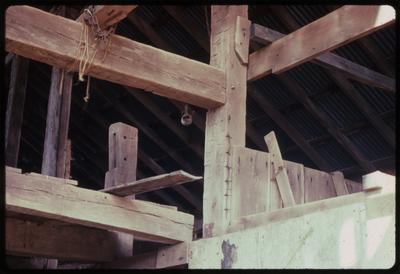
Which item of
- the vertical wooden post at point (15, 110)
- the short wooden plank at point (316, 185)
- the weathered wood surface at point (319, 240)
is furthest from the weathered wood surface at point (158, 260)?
the vertical wooden post at point (15, 110)

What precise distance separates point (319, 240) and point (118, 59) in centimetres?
175

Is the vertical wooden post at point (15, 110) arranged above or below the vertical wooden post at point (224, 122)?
above

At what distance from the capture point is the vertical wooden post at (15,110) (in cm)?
851

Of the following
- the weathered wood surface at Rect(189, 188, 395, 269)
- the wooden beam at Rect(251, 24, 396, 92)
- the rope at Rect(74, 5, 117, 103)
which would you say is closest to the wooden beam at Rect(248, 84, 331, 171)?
the wooden beam at Rect(251, 24, 396, 92)

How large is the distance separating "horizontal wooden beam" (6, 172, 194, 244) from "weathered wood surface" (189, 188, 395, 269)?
34 cm

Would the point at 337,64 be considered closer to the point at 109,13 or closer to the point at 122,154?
the point at 122,154

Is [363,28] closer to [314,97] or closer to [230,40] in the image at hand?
[230,40]

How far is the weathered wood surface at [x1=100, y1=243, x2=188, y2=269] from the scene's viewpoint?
17.7 feet

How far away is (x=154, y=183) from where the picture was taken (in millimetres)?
4816

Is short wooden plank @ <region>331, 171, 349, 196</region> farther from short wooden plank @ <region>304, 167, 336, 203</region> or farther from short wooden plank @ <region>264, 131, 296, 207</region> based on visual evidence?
short wooden plank @ <region>264, 131, 296, 207</region>

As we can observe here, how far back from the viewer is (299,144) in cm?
902

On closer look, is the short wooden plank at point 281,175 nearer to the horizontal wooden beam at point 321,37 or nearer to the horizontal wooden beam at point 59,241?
the horizontal wooden beam at point 321,37

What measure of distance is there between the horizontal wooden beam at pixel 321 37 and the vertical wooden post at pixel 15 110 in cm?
387

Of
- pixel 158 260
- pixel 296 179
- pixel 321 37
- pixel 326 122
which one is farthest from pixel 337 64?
pixel 326 122
